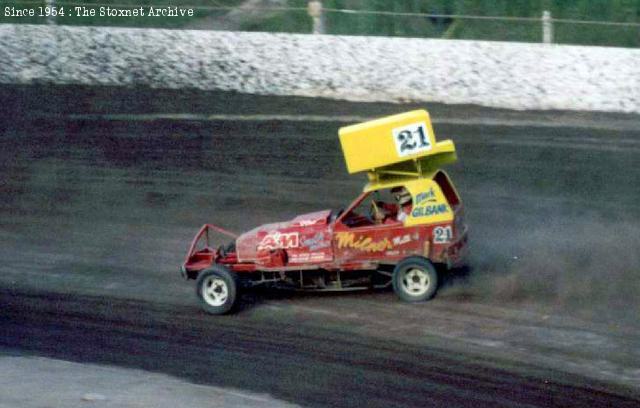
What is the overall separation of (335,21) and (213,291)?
11062mm

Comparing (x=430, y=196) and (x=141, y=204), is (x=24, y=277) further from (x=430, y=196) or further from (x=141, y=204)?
(x=430, y=196)

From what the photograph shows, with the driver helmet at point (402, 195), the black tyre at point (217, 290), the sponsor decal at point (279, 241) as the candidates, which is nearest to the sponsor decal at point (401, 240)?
the driver helmet at point (402, 195)

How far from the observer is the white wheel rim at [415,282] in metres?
9.93

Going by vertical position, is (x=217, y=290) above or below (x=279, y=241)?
below

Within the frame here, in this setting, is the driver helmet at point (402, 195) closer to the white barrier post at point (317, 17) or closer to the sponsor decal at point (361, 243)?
the sponsor decal at point (361, 243)

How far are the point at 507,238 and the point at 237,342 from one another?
13.8 feet

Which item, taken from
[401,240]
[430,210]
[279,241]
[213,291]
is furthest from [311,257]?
[430,210]

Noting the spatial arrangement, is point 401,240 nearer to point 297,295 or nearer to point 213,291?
point 297,295

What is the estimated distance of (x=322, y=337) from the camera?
360 inches

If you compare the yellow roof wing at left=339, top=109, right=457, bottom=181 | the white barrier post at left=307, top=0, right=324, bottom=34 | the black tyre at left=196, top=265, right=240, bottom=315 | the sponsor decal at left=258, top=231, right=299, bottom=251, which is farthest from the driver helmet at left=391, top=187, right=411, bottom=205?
the white barrier post at left=307, top=0, right=324, bottom=34

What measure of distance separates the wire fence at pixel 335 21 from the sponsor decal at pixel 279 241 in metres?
10.5

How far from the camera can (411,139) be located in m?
10.0

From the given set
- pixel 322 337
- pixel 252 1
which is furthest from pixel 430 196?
pixel 252 1

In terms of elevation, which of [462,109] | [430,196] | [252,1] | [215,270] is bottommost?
[215,270]
